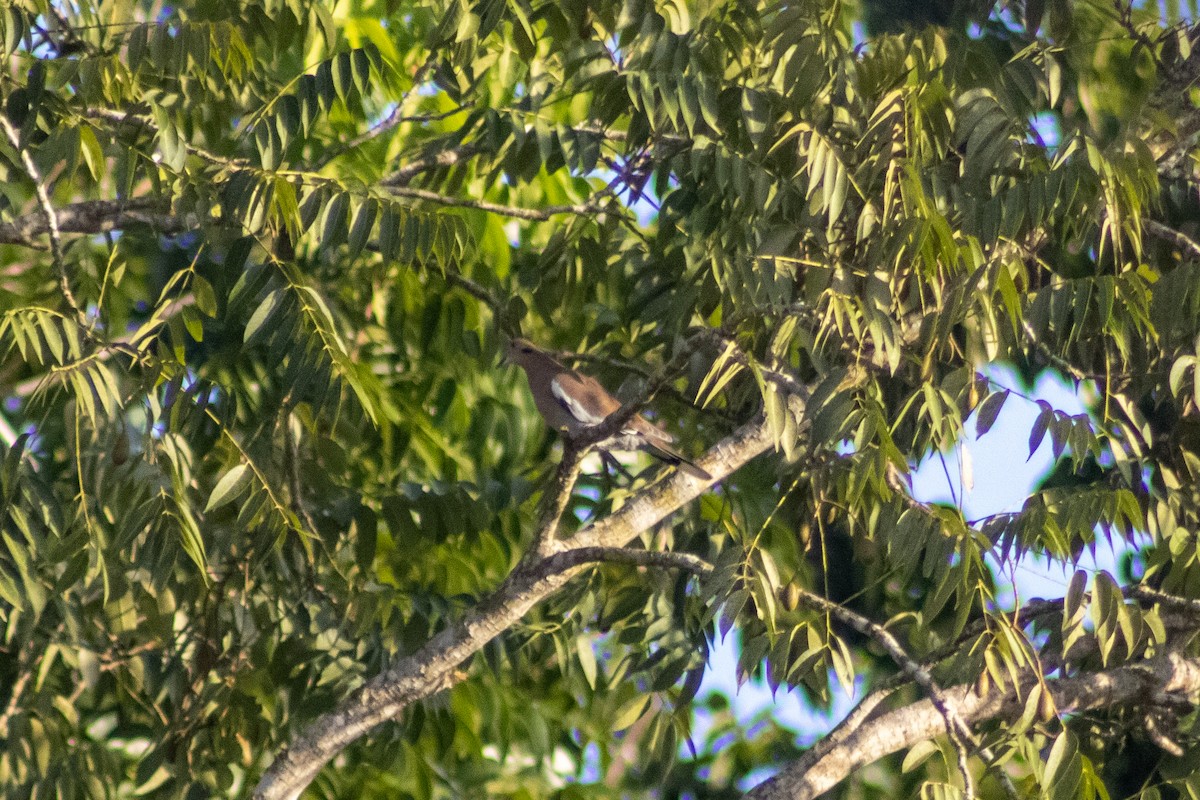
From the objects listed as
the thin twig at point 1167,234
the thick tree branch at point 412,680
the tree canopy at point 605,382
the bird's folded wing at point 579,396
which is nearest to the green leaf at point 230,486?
the tree canopy at point 605,382

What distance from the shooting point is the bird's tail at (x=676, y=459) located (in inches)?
155

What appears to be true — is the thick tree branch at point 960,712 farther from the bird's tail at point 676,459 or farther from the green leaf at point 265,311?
the green leaf at point 265,311

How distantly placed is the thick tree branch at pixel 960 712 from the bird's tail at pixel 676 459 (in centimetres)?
85

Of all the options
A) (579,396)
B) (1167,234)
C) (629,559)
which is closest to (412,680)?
(629,559)

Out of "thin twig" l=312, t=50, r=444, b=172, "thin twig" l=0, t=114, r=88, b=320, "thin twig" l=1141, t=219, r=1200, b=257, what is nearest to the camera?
"thin twig" l=0, t=114, r=88, b=320

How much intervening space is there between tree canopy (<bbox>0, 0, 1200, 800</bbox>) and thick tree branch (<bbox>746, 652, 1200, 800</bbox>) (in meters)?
0.01

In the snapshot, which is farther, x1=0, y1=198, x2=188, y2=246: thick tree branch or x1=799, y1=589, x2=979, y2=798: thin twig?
x1=0, y1=198, x2=188, y2=246: thick tree branch

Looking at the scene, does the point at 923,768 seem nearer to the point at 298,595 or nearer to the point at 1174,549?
the point at 1174,549

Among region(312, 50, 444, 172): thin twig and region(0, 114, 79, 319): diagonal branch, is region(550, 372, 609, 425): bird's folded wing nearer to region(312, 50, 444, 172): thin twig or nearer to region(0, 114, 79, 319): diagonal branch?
region(312, 50, 444, 172): thin twig

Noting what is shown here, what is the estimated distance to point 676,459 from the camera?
4504mm

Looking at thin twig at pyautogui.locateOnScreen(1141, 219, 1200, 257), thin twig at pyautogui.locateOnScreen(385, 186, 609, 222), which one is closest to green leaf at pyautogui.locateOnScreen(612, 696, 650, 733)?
thin twig at pyautogui.locateOnScreen(385, 186, 609, 222)

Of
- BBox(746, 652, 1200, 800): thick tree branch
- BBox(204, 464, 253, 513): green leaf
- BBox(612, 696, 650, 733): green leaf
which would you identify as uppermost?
BBox(204, 464, 253, 513): green leaf

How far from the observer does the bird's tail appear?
3936 mm

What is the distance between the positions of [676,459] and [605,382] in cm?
42
